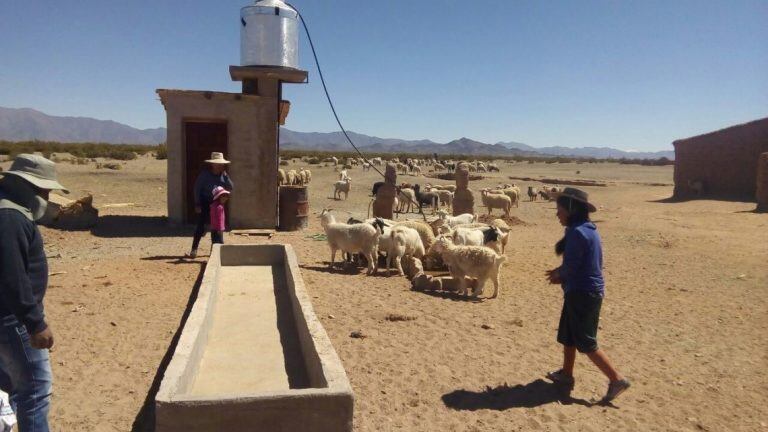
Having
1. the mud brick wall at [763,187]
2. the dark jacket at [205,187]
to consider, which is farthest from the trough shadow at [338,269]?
the mud brick wall at [763,187]

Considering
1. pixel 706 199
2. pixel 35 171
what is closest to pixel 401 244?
pixel 35 171

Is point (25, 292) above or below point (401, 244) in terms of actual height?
above

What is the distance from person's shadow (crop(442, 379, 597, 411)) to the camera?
5.11 m

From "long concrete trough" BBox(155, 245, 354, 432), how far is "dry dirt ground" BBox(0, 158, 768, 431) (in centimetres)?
51

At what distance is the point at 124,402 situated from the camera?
5.01 metres

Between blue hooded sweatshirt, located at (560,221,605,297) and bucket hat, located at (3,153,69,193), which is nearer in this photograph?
bucket hat, located at (3,153,69,193)

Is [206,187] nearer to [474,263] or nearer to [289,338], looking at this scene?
[289,338]

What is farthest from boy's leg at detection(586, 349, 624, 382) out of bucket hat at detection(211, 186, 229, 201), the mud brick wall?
the mud brick wall

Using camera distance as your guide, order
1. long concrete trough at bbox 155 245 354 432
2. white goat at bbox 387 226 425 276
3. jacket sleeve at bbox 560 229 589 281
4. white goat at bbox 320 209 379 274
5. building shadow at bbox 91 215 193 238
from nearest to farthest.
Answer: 1. long concrete trough at bbox 155 245 354 432
2. jacket sleeve at bbox 560 229 589 281
3. white goat at bbox 320 209 379 274
4. white goat at bbox 387 226 425 276
5. building shadow at bbox 91 215 193 238

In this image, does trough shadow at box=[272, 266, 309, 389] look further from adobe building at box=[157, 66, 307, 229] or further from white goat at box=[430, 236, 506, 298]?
adobe building at box=[157, 66, 307, 229]

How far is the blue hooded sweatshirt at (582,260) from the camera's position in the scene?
201 inches

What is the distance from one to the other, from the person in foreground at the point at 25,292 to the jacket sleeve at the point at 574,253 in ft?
13.3

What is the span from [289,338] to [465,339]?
6.82ft

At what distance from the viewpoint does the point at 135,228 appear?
559 inches
